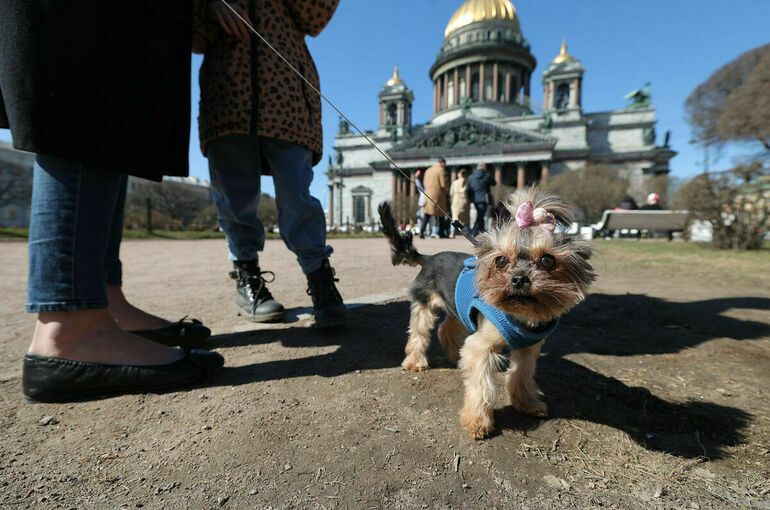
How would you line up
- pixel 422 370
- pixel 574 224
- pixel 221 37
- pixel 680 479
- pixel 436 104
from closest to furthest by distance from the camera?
pixel 680 479, pixel 574 224, pixel 422 370, pixel 221 37, pixel 436 104

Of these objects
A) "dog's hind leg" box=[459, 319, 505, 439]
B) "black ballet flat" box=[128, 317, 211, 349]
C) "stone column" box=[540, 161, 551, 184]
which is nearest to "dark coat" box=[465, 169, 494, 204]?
"dog's hind leg" box=[459, 319, 505, 439]

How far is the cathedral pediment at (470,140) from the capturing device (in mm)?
43375

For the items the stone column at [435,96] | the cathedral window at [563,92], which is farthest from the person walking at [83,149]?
the stone column at [435,96]

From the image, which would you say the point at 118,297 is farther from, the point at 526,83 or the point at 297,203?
the point at 526,83

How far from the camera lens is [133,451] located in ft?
3.84

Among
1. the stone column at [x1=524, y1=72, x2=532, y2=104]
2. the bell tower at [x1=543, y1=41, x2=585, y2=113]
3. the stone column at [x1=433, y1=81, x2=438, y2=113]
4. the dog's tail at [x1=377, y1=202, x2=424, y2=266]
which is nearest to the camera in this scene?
the dog's tail at [x1=377, y1=202, x2=424, y2=266]

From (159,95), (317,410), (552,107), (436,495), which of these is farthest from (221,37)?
(552,107)

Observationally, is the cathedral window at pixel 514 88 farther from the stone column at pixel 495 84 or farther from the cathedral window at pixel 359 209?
the cathedral window at pixel 359 209

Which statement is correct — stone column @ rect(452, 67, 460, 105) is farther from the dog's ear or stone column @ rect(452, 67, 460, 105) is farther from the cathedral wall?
the dog's ear

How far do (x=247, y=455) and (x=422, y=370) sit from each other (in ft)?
3.25

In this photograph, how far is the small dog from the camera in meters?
1.48

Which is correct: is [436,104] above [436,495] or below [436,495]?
above

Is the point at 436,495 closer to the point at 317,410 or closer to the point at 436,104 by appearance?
the point at 317,410

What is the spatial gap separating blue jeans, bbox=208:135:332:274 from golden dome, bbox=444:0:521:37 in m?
58.5
